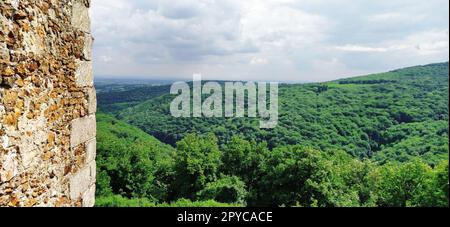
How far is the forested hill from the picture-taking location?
4641cm

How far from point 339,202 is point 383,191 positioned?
18.1 ft

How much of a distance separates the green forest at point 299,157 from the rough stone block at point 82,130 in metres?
12.8

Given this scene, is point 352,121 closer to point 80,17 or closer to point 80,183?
point 80,183

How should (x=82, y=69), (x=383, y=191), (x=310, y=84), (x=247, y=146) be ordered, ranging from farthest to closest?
(x=310, y=84), (x=247, y=146), (x=383, y=191), (x=82, y=69)

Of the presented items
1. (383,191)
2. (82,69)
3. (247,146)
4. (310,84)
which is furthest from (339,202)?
(310,84)

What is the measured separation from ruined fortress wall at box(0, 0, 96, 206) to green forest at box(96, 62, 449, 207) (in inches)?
509

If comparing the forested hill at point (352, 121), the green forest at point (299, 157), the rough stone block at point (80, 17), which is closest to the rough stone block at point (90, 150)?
the rough stone block at point (80, 17)

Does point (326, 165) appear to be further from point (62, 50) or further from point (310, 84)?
point (310, 84)

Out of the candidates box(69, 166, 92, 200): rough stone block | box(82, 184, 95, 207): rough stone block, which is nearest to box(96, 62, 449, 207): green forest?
box(82, 184, 95, 207): rough stone block

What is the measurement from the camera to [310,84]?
272 ft

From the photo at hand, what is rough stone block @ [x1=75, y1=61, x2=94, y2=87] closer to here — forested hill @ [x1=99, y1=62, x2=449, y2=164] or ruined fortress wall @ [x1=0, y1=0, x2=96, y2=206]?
ruined fortress wall @ [x1=0, y1=0, x2=96, y2=206]

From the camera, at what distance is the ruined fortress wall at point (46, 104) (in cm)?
238

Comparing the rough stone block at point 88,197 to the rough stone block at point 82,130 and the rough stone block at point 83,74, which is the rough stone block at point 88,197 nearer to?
the rough stone block at point 82,130

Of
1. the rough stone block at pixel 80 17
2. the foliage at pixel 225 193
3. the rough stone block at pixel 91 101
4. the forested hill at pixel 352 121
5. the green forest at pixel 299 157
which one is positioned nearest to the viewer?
the rough stone block at pixel 80 17
